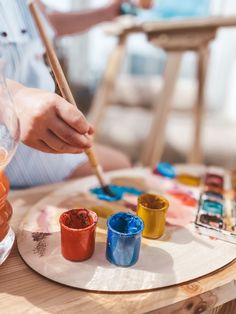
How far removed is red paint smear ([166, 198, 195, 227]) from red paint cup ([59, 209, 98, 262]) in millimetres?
198

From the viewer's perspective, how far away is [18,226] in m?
0.64

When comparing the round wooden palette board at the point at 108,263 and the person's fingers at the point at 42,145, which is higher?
the person's fingers at the point at 42,145

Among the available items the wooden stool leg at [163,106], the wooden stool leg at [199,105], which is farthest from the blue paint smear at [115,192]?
the wooden stool leg at [199,105]

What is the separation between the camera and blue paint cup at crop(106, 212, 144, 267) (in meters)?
0.51

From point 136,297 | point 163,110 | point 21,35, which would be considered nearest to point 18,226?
point 136,297

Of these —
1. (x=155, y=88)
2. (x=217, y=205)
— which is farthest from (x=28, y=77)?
(x=155, y=88)

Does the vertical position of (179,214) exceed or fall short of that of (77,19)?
it falls short

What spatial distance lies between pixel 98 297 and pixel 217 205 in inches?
15.4

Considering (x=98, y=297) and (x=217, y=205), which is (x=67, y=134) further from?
(x=217, y=205)

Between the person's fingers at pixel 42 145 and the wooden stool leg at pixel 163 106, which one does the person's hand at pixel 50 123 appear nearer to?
the person's fingers at pixel 42 145

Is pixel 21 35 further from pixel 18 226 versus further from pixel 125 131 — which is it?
pixel 125 131

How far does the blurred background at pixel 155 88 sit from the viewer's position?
1.90 m

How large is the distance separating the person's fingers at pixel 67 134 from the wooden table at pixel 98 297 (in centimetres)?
22

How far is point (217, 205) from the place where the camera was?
75 centimetres
